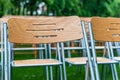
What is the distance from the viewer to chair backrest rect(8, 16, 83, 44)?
2.19m

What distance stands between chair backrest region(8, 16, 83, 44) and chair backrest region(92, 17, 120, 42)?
0.36 ft

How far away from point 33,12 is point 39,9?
0.59 feet

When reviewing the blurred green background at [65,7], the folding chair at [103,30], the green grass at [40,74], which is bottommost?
the green grass at [40,74]

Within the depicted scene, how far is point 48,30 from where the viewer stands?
2.28 meters

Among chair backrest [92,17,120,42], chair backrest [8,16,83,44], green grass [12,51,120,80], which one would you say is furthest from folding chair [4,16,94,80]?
green grass [12,51,120,80]

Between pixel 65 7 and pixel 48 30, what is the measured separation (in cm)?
589

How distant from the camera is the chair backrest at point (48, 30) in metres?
2.19

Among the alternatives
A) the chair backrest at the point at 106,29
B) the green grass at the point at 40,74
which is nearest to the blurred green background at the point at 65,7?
the green grass at the point at 40,74

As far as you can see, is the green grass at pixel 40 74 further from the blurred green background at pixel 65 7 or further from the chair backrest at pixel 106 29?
the blurred green background at pixel 65 7

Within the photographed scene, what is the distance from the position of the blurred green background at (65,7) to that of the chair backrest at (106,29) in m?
5.07

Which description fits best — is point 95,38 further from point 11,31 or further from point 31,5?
point 31,5

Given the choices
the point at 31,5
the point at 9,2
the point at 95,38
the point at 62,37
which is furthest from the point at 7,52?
the point at 31,5

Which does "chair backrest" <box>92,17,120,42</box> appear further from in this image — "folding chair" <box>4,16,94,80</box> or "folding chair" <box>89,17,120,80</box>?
"folding chair" <box>4,16,94,80</box>

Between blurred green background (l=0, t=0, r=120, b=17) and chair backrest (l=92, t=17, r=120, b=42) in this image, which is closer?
chair backrest (l=92, t=17, r=120, b=42)
